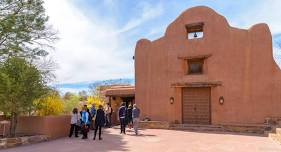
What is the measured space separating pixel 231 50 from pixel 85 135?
399 inches

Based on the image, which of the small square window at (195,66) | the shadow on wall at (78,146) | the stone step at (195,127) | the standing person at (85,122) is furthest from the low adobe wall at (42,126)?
the small square window at (195,66)

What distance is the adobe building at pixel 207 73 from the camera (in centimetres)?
1819

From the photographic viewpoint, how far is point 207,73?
19766 millimetres

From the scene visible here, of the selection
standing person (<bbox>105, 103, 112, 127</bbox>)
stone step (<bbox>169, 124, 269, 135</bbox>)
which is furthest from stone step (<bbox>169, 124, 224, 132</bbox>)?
standing person (<bbox>105, 103, 112, 127</bbox>)

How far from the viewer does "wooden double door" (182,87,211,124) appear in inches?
783

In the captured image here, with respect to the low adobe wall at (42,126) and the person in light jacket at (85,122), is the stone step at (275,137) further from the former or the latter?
the low adobe wall at (42,126)

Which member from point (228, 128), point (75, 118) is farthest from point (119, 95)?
point (75, 118)

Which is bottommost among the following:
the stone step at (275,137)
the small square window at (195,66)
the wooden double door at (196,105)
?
the stone step at (275,137)

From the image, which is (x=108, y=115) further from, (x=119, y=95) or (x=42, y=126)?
(x=42, y=126)

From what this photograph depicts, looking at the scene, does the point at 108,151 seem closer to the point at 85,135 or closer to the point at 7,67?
the point at 85,135

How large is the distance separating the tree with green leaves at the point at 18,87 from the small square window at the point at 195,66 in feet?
33.1

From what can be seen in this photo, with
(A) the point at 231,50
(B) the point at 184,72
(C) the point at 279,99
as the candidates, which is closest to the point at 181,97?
(B) the point at 184,72

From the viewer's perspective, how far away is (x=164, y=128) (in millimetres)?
19844

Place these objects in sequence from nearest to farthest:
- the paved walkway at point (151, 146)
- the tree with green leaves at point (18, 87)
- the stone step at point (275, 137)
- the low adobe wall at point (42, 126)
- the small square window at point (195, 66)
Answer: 1. the paved walkway at point (151, 146)
2. the tree with green leaves at point (18, 87)
3. the stone step at point (275, 137)
4. the low adobe wall at point (42, 126)
5. the small square window at point (195, 66)
